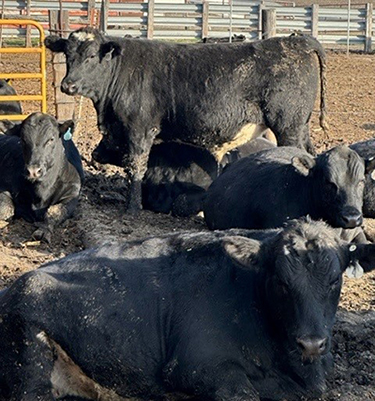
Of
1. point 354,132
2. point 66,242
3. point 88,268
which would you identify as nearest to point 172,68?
point 66,242

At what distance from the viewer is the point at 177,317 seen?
5.57 meters

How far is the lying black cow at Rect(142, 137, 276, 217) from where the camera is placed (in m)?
11.0

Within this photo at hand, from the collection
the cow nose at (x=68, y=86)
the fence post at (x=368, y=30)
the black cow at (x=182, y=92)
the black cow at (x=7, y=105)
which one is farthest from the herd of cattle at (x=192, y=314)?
the fence post at (x=368, y=30)

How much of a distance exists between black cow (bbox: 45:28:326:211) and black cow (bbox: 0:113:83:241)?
0.60 metres

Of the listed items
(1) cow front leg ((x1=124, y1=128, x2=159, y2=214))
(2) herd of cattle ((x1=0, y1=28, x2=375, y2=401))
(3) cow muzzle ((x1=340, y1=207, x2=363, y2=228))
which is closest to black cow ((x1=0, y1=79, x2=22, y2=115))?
(1) cow front leg ((x1=124, y1=128, x2=159, y2=214))

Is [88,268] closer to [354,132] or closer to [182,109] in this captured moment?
[182,109]

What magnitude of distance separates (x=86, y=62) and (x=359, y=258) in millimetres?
6479

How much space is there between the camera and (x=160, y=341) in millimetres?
5594

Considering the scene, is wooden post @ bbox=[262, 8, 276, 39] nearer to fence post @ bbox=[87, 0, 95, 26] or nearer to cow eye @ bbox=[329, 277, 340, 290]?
cow eye @ bbox=[329, 277, 340, 290]

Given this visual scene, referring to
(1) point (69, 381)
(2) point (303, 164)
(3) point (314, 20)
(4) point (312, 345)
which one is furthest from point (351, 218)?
(3) point (314, 20)

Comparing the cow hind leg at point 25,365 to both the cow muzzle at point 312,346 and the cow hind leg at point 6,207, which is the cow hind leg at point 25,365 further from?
the cow hind leg at point 6,207

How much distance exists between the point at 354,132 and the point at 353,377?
29.6 ft

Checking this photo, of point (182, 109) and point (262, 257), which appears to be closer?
point (262, 257)

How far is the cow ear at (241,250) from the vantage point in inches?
210
